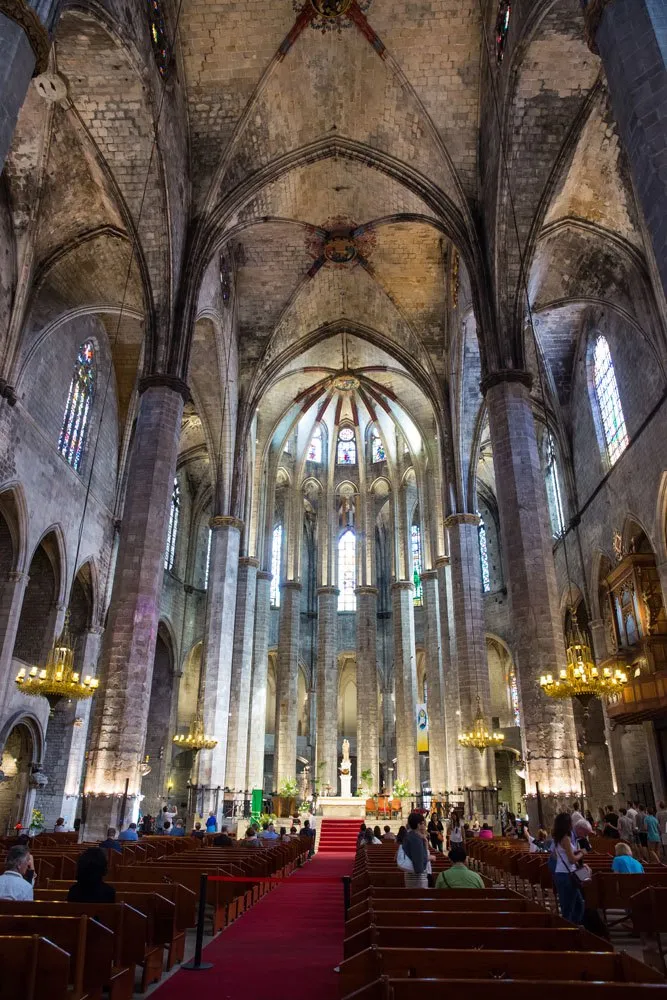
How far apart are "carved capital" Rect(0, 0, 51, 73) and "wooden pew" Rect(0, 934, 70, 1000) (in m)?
8.77

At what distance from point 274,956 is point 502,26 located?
18.4 m

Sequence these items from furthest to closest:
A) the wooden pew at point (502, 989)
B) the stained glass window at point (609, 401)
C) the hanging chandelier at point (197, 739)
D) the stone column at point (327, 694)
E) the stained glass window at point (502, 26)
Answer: the stone column at point (327, 694) < the hanging chandelier at point (197, 739) < the stained glass window at point (609, 401) < the stained glass window at point (502, 26) < the wooden pew at point (502, 989)

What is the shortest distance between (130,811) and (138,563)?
16.3 ft

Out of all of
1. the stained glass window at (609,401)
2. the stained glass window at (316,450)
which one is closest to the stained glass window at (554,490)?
the stained glass window at (609,401)

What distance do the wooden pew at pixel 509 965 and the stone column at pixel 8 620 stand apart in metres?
17.2

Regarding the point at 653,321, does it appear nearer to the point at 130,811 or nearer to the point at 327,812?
the point at 130,811

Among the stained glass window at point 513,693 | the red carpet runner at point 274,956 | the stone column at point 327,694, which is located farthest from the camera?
the stained glass window at point 513,693

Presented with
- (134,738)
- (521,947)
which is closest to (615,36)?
(521,947)

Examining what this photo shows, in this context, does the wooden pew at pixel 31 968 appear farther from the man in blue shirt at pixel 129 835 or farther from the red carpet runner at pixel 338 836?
the red carpet runner at pixel 338 836

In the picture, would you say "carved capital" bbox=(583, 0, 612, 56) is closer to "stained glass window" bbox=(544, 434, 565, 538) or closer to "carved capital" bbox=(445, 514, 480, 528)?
"carved capital" bbox=(445, 514, 480, 528)

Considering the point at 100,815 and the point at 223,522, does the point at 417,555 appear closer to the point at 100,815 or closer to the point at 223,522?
the point at 223,522

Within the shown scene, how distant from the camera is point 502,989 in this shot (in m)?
2.46

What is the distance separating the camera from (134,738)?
13727mm

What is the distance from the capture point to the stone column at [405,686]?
1150 inches
